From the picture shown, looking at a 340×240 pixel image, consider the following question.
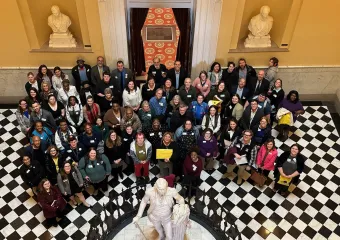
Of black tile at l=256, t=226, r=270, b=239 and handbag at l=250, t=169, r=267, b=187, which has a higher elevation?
handbag at l=250, t=169, r=267, b=187

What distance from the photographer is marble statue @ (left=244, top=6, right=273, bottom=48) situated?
10.2 metres

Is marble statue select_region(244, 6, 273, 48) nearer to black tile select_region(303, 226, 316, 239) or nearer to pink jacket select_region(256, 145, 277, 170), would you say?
pink jacket select_region(256, 145, 277, 170)

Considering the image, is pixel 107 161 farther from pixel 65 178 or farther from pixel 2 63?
pixel 2 63

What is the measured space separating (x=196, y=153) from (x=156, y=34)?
277 inches

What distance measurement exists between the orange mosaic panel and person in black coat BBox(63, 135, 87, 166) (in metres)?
4.47

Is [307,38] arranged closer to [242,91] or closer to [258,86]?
[258,86]

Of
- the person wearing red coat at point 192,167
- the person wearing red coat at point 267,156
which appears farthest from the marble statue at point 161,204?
the person wearing red coat at point 267,156

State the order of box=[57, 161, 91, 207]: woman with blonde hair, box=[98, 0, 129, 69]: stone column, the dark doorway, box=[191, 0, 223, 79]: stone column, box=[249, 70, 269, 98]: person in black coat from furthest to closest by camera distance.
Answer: the dark doorway
box=[249, 70, 269, 98]: person in black coat
box=[191, 0, 223, 79]: stone column
box=[98, 0, 129, 69]: stone column
box=[57, 161, 91, 207]: woman with blonde hair

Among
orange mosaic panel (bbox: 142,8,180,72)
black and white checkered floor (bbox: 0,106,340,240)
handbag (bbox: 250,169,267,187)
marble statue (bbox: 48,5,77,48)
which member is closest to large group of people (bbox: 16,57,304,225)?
handbag (bbox: 250,169,267,187)

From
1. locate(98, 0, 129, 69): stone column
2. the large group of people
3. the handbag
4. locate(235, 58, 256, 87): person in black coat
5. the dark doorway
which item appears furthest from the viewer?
the dark doorway

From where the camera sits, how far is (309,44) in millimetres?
10633

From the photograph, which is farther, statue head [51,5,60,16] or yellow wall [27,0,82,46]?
yellow wall [27,0,82,46]

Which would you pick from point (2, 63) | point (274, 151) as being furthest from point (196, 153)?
point (2, 63)

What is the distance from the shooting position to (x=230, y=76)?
1028cm
